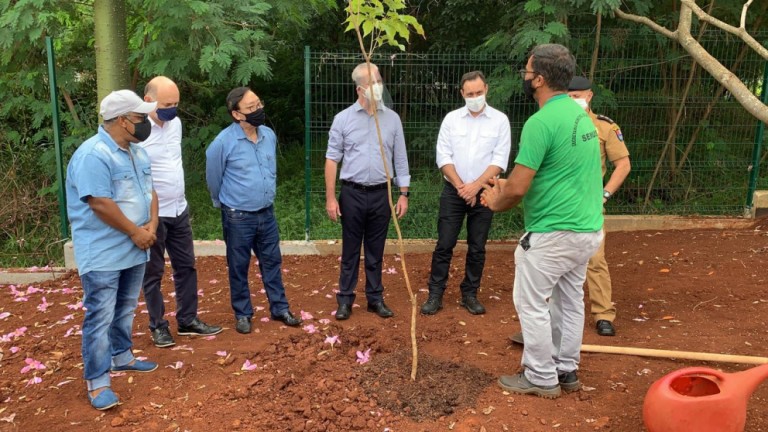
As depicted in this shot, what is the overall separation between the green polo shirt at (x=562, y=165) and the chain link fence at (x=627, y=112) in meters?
3.62

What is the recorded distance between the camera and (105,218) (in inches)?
135

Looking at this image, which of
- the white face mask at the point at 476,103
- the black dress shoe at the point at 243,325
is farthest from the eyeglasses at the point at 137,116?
the white face mask at the point at 476,103

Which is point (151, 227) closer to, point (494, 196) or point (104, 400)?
point (104, 400)

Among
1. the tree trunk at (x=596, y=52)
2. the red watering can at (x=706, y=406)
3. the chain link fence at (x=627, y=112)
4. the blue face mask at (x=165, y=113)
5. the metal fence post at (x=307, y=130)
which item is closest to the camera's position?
the red watering can at (x=706, y=406)

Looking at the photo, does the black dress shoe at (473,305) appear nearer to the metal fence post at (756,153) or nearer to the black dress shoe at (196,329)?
the black dress shoe at (196,329)

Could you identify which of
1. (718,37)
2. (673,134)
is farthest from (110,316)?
(718,37)

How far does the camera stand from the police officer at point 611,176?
4328 mm

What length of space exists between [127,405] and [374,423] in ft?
4.80

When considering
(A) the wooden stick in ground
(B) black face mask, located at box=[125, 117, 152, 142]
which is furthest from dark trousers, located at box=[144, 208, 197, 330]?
(A) the wooden stick in ground

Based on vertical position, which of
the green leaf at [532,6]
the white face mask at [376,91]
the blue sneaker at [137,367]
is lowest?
the blue sneaker at [137,367]

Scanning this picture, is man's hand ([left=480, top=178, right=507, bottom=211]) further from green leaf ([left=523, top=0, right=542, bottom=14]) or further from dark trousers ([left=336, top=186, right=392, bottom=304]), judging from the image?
green leaf ([left=523, top=0, right=542, bottom=14])

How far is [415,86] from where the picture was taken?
695 centimetres

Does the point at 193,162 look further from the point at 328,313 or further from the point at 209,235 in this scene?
the point at 328,313

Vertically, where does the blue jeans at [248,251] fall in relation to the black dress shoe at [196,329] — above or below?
above
